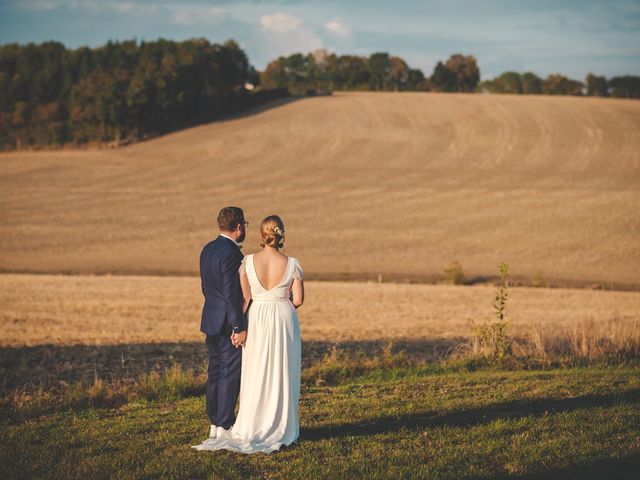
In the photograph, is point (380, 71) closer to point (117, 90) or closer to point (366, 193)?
point (117, 90)

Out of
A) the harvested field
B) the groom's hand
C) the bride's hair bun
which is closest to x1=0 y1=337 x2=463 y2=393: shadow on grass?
the harvested field

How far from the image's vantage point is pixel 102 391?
926 cm

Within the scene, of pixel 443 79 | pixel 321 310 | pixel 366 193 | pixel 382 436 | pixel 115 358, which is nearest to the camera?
pixel 382 436

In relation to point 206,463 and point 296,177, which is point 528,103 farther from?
point 206,463

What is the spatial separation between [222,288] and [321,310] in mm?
14338

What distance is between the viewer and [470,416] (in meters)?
7.93

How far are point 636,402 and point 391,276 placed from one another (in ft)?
68.1

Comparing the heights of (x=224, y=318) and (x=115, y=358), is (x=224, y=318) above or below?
above

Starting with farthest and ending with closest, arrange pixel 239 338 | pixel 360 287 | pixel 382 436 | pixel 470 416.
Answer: pixel 360 287 < pixel 470 416 < pixel 382 436 < pixel 239 338

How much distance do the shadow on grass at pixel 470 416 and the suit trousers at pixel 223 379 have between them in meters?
0.79

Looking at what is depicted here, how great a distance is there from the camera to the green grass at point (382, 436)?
6160 mm

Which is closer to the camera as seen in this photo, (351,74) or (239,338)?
(239,338)

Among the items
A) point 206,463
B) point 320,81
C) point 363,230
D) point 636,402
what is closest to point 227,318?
point 206,463

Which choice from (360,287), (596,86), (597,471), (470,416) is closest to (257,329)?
(470,416)
